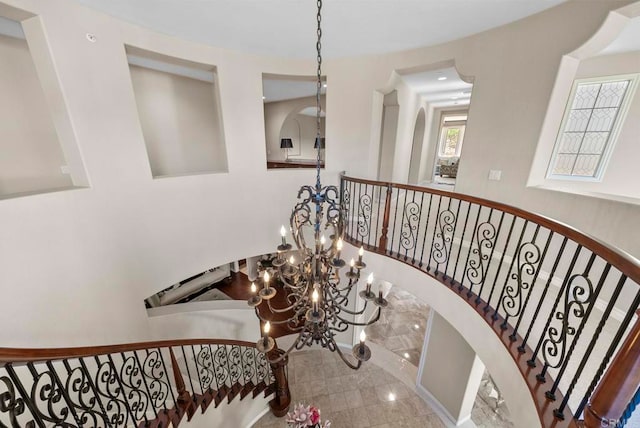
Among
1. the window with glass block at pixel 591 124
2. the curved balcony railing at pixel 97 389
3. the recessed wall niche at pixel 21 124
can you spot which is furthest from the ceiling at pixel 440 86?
the recessed wall niche at pixel 21 124

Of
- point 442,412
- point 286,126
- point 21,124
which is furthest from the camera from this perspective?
point 286,126

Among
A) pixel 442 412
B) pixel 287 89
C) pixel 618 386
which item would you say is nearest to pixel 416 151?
pixel 287 89

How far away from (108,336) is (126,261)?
34.3 inches

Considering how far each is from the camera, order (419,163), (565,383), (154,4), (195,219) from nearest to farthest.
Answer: (565,383) → (154,4) → (195,219) → (419,163)

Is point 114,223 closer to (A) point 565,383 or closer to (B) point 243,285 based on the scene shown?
(A) point 565,383

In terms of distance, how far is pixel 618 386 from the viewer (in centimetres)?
92

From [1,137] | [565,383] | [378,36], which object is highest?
[378,36]

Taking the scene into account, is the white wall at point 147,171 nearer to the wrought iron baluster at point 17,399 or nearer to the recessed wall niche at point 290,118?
the recessed wall niche at point 290,118

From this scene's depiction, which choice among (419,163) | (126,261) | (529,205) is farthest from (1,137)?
(419,163)

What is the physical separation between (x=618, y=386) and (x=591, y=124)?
4806mm

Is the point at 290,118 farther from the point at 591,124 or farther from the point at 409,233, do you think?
the point at 591,124

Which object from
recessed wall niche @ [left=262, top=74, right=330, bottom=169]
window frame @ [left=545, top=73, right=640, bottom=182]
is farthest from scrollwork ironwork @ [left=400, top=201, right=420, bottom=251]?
recessed wall niche @ [left=262, top=74, right=330, bottom=169]

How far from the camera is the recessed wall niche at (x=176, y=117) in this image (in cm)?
416

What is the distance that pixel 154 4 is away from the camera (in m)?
2.45
